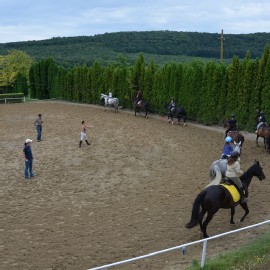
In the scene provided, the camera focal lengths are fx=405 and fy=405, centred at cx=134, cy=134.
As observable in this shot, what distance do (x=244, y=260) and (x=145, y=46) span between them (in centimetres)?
12508

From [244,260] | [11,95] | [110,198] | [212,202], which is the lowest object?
[110,198]

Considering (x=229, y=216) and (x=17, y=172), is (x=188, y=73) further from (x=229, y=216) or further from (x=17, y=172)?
(x=229, y=216)

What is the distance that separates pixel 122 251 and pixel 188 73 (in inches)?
826

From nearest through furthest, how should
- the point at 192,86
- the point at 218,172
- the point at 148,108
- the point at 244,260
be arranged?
the point at 244,260
the point at 218,172
the point at 192,86
the point at 148,108

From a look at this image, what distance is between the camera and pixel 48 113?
99.5 ft

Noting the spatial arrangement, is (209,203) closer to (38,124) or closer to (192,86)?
(38,124)

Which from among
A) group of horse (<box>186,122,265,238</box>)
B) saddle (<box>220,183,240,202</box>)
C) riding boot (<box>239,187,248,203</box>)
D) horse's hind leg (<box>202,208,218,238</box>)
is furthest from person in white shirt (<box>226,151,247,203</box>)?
horse's hind leg (<box>202,208,218,238</box>)

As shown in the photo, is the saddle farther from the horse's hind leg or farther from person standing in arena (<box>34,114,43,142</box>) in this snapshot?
person standing in arena (<box>34,114,43,142</box>)

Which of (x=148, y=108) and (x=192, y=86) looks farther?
(x=148, y=108)

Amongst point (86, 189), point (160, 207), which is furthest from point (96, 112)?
point (160, 207)

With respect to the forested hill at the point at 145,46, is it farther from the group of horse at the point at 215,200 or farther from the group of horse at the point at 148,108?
the group of horse at the point at 215,200

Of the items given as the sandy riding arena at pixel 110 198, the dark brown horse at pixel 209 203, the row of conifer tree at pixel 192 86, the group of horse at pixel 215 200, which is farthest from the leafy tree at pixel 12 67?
the dark brown horse at pixel 209 203

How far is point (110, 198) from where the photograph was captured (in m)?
12.2

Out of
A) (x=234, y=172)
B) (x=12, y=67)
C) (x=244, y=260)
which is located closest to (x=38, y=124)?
(x=234, y=172)
